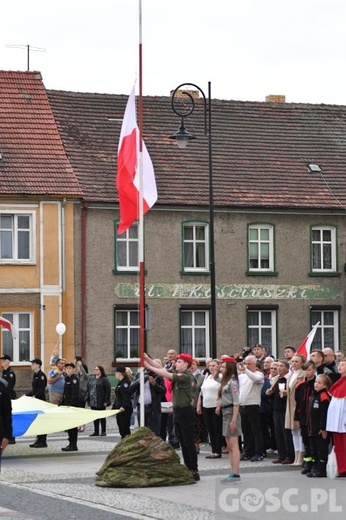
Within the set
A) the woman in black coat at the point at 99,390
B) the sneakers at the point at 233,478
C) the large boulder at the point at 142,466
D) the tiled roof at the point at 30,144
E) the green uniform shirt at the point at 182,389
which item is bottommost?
the sneakers at the point at 233,478

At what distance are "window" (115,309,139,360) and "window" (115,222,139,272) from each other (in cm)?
142

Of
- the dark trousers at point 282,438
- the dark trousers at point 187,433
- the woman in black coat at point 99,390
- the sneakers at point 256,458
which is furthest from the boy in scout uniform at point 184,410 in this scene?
the woman in black coat at point 99,390

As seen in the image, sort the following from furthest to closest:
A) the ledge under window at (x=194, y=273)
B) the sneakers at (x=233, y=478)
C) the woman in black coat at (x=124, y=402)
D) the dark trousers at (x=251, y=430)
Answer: the ledge under window at (x=194, y=273) < the woman in black coat at (x=124, y=402) < the dark trousers at (x=251, y=430) < the sneakers at (x=233, y=478)

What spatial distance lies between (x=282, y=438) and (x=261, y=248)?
25085 millimetres

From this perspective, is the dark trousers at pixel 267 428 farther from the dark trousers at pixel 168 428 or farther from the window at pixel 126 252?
the window at pixel 126 252

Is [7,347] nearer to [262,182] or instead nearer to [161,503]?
[262,182]

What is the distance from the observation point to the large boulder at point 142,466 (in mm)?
18688

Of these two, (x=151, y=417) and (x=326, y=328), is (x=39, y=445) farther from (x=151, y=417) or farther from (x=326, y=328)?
(x=326, y=328)

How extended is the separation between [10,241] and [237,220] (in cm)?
763

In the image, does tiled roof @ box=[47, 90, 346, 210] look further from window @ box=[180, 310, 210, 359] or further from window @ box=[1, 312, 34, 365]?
window @ box=[1, 312, 34, 365]

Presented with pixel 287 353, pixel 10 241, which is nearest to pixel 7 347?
pixel 10 241

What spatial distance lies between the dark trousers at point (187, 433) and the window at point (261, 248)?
27926mm

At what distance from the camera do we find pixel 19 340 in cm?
4444

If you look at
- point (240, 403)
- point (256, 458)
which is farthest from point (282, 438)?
point (240, 403)
